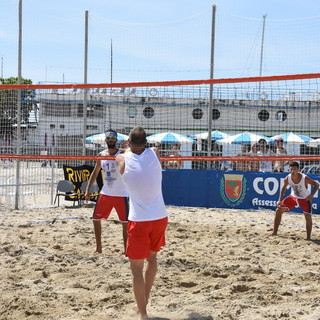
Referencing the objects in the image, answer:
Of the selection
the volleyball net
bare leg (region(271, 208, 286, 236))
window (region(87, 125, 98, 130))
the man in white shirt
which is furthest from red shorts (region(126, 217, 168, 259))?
window (region(87, 125, 98, 130))

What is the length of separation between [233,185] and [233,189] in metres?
0.08

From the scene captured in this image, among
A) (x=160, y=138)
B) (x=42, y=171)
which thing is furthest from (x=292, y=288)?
(x=42, y=171)

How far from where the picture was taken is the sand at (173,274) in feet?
12.7

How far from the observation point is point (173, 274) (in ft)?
16.3

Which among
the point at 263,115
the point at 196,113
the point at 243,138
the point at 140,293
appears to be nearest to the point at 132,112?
the point at 196,113

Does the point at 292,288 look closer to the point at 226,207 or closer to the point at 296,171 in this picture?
the point at 296,171

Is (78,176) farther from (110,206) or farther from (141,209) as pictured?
(141,209)

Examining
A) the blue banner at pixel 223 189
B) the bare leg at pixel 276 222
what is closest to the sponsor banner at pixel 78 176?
the blue banner at pixel 223 189

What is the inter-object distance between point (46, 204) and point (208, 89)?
156 inches

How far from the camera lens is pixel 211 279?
4.84m

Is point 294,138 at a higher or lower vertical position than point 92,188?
higher

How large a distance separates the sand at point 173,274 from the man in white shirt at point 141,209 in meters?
0.37

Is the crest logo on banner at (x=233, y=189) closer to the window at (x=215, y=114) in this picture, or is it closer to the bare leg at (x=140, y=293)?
the window at (x=215, y=114)

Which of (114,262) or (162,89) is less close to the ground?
(162,89)
